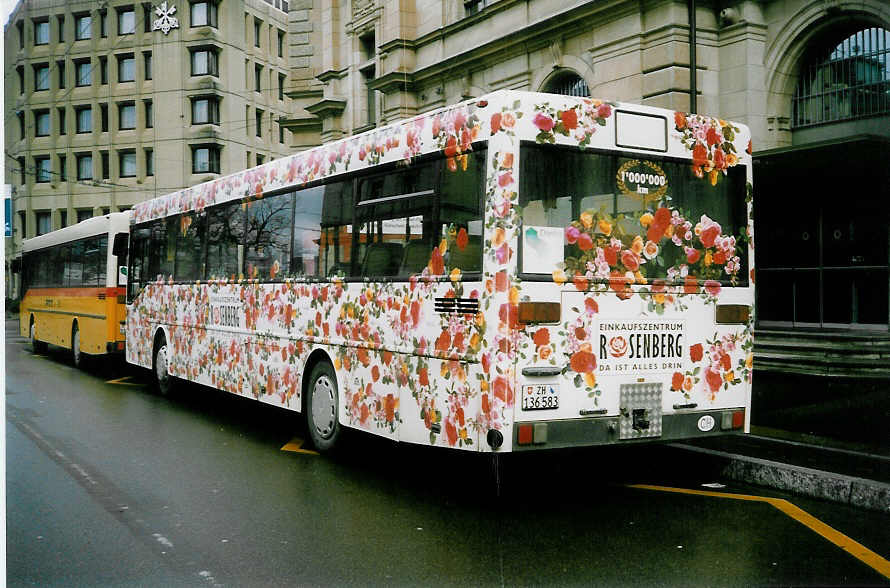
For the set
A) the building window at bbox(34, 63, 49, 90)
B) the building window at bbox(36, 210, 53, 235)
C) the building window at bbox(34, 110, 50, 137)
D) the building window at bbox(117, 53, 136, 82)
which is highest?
the building window at bbox(117, 53, 136, 82)

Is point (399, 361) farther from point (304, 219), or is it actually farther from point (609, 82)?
point (609, 82)

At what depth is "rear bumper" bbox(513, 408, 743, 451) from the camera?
20.7 ft

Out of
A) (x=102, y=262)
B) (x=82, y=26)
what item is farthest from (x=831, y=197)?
(x=102, y=262)

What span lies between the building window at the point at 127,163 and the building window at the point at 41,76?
3.97m

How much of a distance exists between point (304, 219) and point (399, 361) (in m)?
2.37

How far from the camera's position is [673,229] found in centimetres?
696

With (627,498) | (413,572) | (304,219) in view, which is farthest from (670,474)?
(304,219)

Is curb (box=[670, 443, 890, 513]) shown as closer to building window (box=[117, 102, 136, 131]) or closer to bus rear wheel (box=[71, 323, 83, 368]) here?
building window (box=[117, 102, 136, 131])

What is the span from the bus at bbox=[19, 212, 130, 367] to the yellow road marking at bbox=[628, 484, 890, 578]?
1121 centimetres

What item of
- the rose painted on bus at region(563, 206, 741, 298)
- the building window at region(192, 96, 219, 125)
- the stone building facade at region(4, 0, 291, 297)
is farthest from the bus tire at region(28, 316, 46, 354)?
the rose painted on bus at region(563, 206, 741, 298)

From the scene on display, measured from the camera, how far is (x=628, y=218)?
678 cm

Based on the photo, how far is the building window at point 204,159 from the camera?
45.0 ft

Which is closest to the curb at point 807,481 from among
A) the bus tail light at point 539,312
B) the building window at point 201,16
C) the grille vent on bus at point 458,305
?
the bus tail light at point 539,312

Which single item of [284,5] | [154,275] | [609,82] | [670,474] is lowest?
[670,474]
